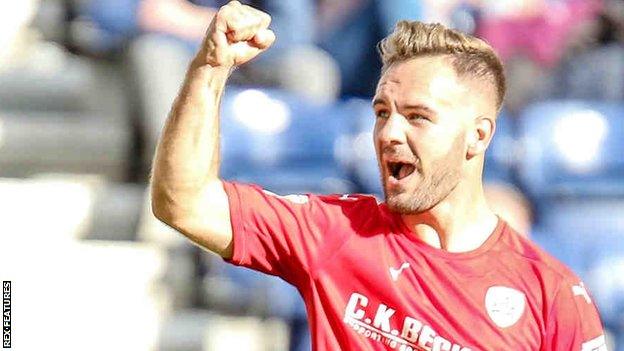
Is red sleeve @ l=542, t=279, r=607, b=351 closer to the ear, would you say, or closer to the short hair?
the ear

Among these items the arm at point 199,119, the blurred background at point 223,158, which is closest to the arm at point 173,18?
the blurred background at point 223,158

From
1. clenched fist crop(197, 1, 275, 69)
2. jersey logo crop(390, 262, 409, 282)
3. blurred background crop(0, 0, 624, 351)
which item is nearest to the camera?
clenched fist crop(197, 1, 275, 69)

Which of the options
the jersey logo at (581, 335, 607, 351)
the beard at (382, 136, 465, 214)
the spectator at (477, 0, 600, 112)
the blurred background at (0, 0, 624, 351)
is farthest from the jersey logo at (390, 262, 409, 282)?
the spectator at (477, 0, 600, 112)

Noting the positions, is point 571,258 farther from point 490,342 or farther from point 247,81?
point 490,342

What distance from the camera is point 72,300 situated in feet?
12.1

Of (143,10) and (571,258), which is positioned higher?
(143,10)

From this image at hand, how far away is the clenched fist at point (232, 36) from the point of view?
2.09 metres

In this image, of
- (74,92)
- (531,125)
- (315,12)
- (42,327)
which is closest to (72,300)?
(42,327)

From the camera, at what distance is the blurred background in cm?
369

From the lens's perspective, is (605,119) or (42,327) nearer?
(42,327)

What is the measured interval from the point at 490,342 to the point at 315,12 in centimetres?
181

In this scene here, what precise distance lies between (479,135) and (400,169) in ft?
0.58

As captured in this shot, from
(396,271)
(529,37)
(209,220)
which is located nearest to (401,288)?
(396,271)

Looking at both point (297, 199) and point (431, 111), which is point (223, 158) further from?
point (431, 111)
